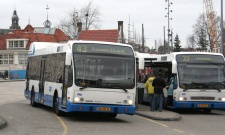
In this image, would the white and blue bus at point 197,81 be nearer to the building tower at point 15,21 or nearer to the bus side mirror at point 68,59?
the bus side mirror at point 68,59

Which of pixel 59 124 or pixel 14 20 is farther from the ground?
pixel 14 20

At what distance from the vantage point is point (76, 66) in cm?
1648

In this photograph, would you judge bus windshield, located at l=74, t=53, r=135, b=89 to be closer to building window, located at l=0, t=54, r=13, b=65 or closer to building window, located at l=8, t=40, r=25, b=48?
building window, located at l=8, t=40, r=25, b=48

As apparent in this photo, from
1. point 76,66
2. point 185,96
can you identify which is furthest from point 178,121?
point 76,66

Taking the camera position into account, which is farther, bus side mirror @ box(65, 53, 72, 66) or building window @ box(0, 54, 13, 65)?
building window @ box(0, 54, 13, 65)

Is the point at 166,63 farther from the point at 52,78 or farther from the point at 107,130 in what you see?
the point at 107,130

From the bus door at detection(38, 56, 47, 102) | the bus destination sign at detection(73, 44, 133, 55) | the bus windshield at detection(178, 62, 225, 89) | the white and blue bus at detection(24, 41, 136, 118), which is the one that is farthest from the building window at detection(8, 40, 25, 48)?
the bus destination sign at detection(73, 44, 133, 55)

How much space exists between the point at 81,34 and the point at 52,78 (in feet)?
165

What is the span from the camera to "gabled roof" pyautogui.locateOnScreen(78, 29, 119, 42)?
232ft

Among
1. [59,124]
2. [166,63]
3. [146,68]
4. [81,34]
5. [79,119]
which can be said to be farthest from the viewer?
[81,34]

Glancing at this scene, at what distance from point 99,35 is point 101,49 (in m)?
60.5

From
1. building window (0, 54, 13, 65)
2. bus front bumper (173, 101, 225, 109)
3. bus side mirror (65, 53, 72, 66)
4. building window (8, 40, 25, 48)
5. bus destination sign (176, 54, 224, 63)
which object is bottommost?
bus front bumper (173, 101, 225, 109)

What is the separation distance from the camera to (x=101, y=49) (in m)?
17.0

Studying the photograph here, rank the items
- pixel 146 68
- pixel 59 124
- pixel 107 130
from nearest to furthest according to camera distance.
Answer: pixel 107 130 → pixel 59 124 → pixel 146 68
